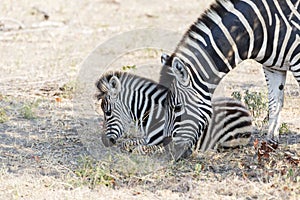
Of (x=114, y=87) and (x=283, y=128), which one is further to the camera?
(x=283, y=128)

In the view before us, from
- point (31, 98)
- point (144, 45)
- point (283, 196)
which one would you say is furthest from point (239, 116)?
point (144, 45)

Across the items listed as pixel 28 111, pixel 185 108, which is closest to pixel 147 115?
pixel 185 108

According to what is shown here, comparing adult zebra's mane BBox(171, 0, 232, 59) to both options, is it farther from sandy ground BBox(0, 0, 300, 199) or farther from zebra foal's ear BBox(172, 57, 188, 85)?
sandy ground BBox(0, 0, 300, 199)

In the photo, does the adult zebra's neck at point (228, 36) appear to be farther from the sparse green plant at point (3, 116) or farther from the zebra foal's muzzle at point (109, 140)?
the sparse green plant at point (3, 116)

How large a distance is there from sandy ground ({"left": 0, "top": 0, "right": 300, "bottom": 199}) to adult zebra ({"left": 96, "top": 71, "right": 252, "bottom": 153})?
0.68ft

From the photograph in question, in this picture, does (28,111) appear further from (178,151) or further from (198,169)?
(198,169)

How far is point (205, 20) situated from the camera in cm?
612

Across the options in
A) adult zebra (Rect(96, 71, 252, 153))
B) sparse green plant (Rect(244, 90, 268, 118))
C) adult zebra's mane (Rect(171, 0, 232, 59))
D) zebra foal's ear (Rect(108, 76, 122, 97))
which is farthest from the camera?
sparse green plant (Rect(244, 90, 268, 118))

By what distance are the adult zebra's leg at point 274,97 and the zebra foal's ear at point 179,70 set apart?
60.1 inches

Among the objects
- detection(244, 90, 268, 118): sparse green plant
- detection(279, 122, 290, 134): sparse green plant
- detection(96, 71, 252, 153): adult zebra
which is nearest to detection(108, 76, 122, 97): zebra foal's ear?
detection(96, 71, 252, 153): adult zebra

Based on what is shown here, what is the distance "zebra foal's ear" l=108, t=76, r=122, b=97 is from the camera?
7.26m

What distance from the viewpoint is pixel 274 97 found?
7.14 meters

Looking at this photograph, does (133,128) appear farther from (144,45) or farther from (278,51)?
(144,45)

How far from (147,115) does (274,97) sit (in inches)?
63.7
